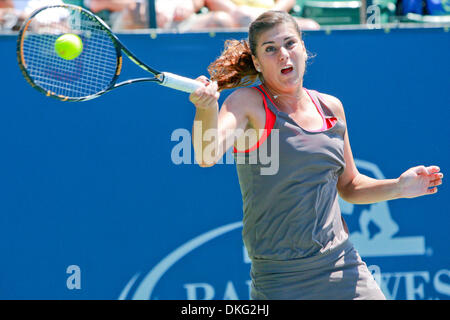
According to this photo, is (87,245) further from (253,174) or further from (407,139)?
(407,139)

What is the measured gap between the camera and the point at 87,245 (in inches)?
138

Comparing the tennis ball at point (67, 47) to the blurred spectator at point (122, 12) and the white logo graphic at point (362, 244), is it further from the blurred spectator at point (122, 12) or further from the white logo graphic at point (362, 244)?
the white logo graphic at point (362, 244)

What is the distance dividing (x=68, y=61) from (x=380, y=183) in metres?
1.59

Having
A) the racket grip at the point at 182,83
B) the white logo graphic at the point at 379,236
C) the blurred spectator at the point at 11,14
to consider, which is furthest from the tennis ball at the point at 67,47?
the white logo graphic at the point at 379,236

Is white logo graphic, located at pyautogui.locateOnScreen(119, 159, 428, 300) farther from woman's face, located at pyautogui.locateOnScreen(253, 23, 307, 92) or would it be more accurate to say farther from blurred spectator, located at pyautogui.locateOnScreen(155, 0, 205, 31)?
woman's face, located at pyautogui.locateOnScreen(253, 23, 307, 92)

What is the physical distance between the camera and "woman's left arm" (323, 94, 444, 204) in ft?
7.84

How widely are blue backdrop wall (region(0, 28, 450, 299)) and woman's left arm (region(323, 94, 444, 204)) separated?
1.17m

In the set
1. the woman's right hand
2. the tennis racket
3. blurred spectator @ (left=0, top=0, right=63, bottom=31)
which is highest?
blurred spectator @ (left=0, top=0, right=63, bottom=31)

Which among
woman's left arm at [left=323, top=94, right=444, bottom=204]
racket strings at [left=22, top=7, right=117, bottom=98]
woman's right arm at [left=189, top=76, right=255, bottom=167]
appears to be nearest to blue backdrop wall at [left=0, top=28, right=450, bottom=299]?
racket strings at [left=22, top=7, right=117, bottom=98]

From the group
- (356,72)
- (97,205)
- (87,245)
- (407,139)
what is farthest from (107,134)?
(407,139)

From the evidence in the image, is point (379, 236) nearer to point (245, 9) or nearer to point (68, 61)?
point (245, 9)

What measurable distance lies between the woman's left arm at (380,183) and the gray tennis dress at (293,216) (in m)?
0.25

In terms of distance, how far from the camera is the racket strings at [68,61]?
9.98 ft
